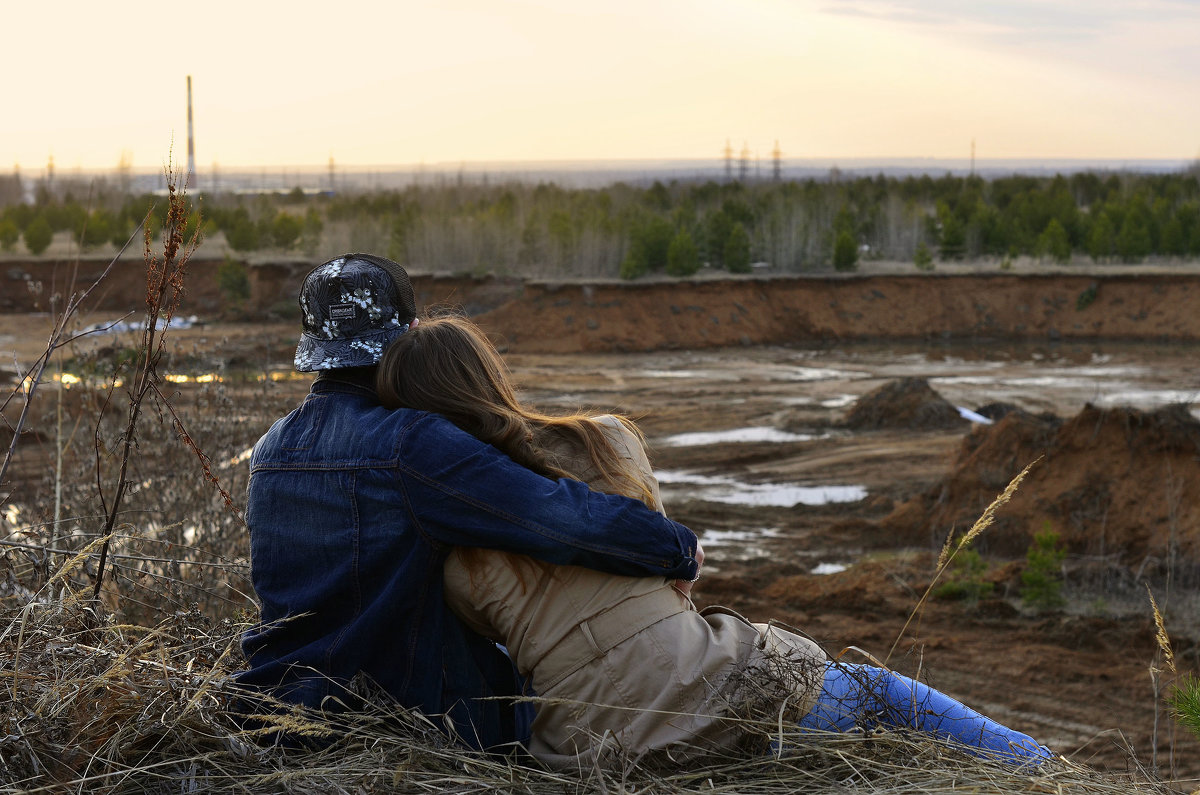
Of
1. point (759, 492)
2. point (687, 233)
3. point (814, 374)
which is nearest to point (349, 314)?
point (759, 492)

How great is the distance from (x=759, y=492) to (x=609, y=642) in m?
11.4

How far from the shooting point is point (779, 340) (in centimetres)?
2802

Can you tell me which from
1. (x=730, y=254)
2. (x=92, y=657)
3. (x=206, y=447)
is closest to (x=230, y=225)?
(x=730, y=254)

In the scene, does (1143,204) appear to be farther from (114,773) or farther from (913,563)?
(114,773)

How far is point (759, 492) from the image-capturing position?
13.4 m

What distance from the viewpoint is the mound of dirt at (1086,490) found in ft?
35.0

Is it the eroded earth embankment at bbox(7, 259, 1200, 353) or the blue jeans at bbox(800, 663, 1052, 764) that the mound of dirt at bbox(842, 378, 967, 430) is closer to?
the eroded earth embankment at bbox(7, 259, 1200, 353)

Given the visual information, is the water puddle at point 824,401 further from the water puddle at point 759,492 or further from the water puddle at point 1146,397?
the water puddle at point 759,492

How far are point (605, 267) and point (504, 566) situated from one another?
94.7ft

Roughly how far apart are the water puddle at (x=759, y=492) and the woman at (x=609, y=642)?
34.4 ft

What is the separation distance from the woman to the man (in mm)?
72

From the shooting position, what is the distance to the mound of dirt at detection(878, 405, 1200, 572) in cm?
1068

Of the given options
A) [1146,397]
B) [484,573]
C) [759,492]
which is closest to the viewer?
[484,573]

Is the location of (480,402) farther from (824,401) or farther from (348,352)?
(824,401)
